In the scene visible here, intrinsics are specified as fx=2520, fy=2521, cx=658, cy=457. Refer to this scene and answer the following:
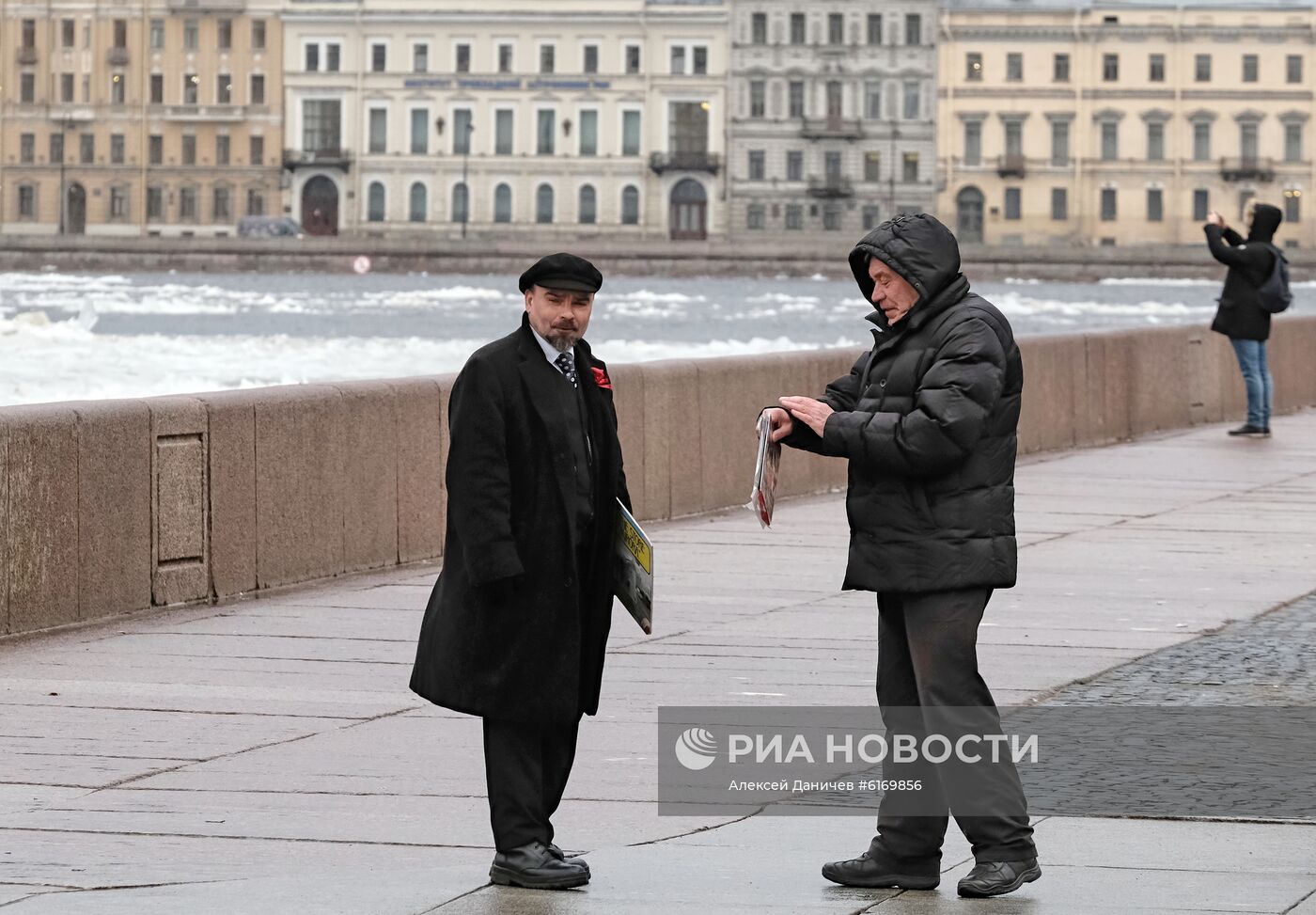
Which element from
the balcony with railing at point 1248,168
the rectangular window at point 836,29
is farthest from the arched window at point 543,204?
the balcony with railing at point 1248,168

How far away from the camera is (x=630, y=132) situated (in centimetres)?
11281

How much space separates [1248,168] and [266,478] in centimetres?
10385

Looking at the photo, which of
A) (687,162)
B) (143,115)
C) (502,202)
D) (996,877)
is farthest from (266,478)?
(143,115)

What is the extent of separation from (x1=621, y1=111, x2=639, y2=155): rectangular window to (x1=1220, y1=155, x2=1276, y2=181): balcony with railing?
25795 mm

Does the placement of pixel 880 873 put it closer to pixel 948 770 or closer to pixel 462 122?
pixel 948 770

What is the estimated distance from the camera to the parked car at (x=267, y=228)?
107m

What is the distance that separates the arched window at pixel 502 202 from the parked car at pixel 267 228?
945 cm

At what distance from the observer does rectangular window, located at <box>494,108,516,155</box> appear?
11325cm

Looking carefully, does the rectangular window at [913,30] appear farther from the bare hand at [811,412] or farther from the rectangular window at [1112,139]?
the bare hand at [811,412]

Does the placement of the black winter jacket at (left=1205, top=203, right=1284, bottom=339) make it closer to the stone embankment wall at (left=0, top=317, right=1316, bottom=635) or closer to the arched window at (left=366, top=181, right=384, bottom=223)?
the stone embankment wall at (left=0, top=317, right=1316, bottom=635)

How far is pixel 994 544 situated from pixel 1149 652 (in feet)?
12.2

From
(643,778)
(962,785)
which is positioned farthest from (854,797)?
(962,785)

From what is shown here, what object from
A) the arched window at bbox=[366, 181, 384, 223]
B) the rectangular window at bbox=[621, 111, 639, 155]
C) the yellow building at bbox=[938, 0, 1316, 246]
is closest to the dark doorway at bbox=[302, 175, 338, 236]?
the arched window at bbox=[366, 181, 384, 223]

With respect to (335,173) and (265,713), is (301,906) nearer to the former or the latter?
(265,713)
